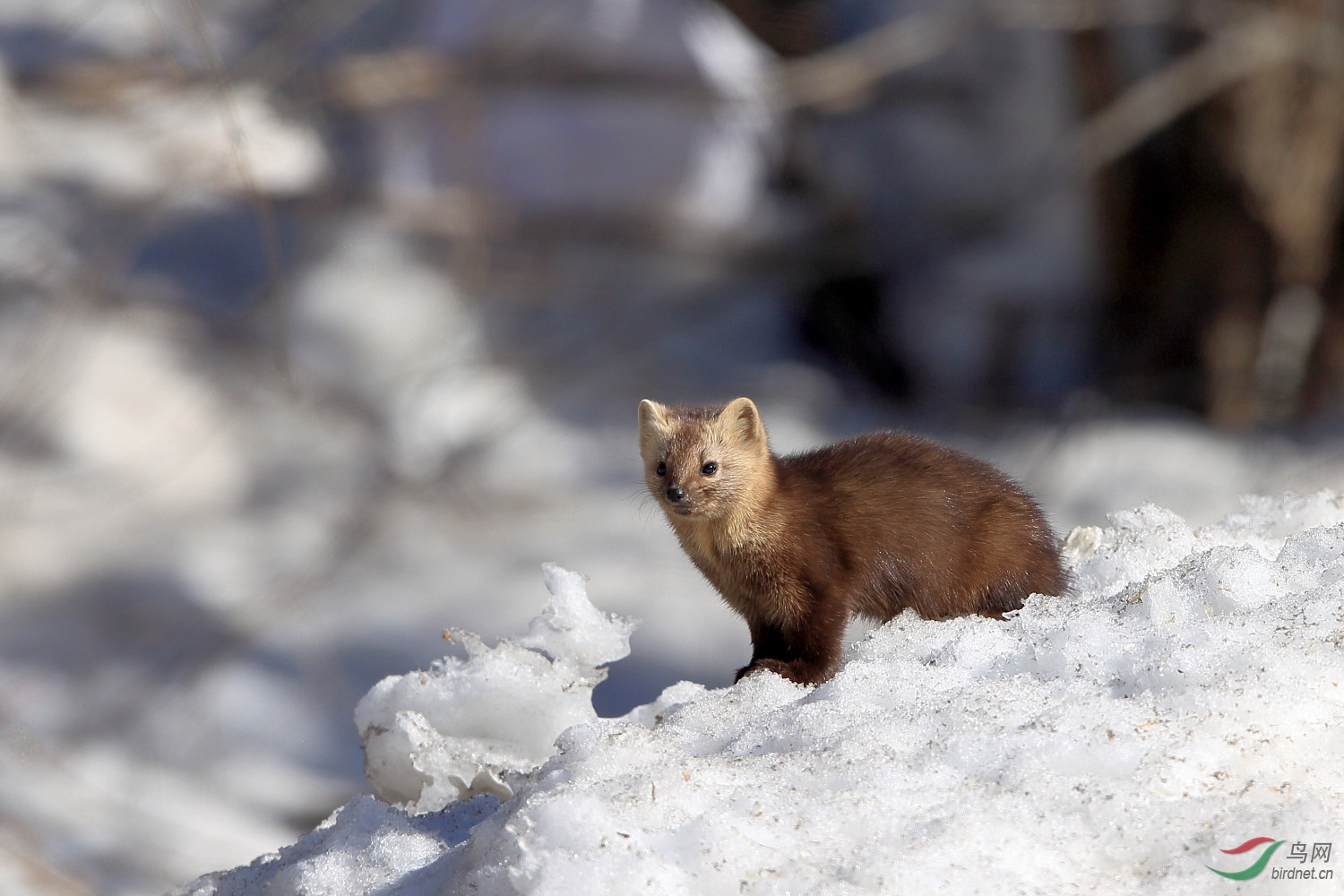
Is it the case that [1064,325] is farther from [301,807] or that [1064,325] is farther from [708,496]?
[708,496]

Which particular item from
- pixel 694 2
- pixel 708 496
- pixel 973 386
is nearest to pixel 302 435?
pixel 694 2

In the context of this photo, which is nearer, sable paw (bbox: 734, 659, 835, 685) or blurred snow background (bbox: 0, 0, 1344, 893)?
sable paw (bbox: 734, 659, 835, 685)

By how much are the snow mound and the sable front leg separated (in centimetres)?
29

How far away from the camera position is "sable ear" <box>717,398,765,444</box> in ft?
7.98

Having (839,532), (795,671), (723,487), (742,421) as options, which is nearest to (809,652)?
(795,671)

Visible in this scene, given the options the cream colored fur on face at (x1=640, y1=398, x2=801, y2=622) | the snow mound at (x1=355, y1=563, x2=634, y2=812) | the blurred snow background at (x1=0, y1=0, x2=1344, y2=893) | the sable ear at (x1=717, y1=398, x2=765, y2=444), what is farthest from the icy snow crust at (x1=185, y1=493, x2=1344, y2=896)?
the blurred snow background at (x1=0, y1=0, x2=1344, y2=893)

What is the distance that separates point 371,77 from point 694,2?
200 cm

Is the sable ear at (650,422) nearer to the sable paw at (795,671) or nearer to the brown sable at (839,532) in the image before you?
the brown sable at (839,532)

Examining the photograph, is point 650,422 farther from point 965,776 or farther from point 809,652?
point 965,776

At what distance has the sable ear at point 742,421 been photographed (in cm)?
243

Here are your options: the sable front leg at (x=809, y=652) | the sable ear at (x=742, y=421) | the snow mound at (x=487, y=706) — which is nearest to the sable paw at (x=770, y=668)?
the sable front leg at (x=809, y=652)

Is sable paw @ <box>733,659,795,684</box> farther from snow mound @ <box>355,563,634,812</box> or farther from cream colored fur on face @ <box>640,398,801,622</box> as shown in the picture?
snow mound @ <box>355,563,634,812</box>

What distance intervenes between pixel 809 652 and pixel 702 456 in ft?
1.41

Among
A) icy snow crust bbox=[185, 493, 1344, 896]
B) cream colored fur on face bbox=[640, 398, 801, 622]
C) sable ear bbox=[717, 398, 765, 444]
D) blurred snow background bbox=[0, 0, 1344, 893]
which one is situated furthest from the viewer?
blurred snow background bbox=[0, 0, 1344, 893]
